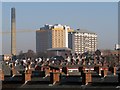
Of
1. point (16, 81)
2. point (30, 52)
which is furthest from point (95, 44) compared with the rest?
point (16, 81)

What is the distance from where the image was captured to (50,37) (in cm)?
9681

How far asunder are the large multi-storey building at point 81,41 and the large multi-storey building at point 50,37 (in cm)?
607

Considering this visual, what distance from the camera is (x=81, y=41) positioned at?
108938 mm

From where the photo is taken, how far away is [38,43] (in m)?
92.3

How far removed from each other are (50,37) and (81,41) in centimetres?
1506

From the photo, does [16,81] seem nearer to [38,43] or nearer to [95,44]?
[38,43]

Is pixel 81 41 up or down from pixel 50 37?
down

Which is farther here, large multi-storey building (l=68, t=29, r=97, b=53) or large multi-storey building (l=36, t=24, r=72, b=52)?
large multi-storey building (l=68, t=29, r=97, b=53)

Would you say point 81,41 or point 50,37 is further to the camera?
point 81,41

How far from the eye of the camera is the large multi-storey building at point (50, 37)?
311 feet

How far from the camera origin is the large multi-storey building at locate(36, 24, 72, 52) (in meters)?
94.8

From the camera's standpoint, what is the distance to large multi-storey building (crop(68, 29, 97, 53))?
108512mm

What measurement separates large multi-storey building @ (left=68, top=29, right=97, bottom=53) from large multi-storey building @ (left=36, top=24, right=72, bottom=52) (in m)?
6.07

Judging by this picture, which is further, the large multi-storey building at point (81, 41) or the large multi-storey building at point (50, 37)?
the large multi-storey building at point (81, 41)
